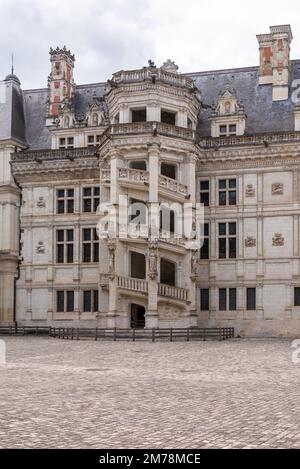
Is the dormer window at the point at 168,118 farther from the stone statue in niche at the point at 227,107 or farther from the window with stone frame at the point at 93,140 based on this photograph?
the window with stone frame at the point at 93,140

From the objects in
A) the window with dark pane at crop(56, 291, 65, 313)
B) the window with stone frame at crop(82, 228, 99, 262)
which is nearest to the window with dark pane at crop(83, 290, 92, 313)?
the window with dark pane at crop(56, 291, 65, 313)

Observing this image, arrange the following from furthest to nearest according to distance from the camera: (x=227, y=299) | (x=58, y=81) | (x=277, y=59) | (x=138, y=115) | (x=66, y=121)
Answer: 1. (x=58, y=81)
2. (x=66, y=121)
3. (x=277, y=59)
4. (x=138, y=115)
5. (x=227, y=299)

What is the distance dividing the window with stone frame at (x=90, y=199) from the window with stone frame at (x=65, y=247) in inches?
77.3

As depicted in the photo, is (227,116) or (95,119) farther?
(95,119)

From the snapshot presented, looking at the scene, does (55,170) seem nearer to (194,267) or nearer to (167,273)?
(167,273)

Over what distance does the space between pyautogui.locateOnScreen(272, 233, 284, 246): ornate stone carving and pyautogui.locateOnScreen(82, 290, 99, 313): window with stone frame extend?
12196 millimetres

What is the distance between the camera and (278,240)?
44.2 m

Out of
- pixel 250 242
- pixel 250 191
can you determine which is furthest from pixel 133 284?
pixel 250 191

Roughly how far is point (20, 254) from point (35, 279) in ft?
7.13

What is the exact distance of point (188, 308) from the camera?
4225 cm

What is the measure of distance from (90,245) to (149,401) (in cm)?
3264

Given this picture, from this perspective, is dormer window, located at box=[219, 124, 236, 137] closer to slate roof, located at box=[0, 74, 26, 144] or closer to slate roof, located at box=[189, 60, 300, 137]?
slate roof, located at box=[189, 60, 300, 137]

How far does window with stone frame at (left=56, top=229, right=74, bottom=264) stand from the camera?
47.8 m

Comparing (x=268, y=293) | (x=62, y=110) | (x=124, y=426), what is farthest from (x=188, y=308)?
(x=124, y=426)
